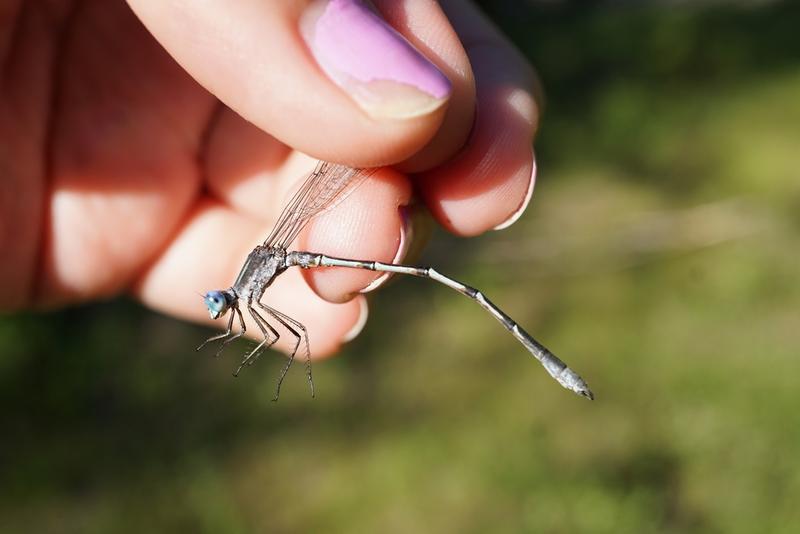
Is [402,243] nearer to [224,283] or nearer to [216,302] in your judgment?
[216,302]

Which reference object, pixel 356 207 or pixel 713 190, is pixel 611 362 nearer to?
pixel 713 190

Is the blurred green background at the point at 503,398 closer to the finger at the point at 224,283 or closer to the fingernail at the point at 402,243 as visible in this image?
the finger at the point at 224,283

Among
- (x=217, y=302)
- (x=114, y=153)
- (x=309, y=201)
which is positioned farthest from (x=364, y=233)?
(x=114, y=153)

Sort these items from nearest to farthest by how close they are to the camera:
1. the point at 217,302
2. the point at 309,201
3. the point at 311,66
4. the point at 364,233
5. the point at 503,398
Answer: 1. the point at 311,66
2. the point at 364,233
3. the point at 217,302
4. the point at 309,201
5. the point at 503,398

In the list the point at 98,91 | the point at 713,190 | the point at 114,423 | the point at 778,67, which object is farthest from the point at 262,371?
the point at 778,67

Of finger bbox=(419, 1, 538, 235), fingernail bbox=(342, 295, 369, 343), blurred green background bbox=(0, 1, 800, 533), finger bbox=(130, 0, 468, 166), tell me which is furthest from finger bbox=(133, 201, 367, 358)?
blurred green background bbox=(0, 1, 800, 533)

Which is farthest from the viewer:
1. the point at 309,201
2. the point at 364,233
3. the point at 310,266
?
the point at 309,201

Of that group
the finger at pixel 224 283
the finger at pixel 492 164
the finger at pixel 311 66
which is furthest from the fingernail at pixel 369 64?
the finger at pixel 224 283
